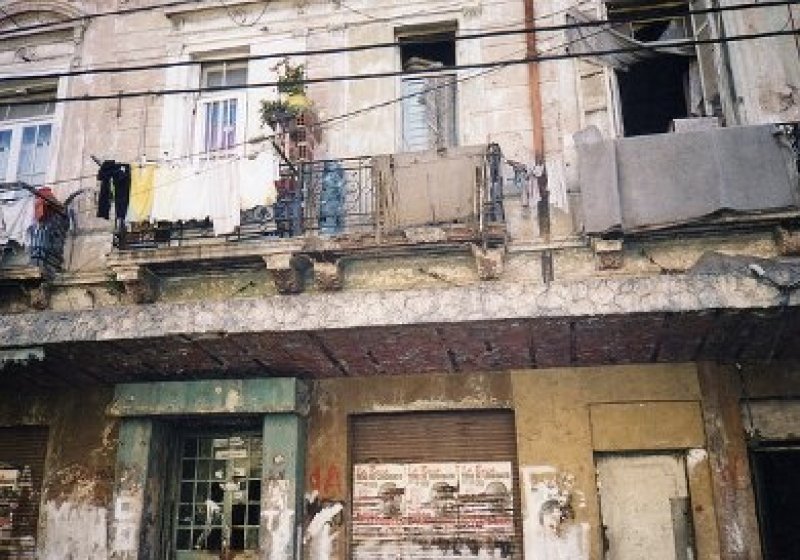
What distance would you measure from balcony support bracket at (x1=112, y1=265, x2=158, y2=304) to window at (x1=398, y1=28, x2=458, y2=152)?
3.70 m

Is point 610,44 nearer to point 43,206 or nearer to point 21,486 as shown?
point 43,206

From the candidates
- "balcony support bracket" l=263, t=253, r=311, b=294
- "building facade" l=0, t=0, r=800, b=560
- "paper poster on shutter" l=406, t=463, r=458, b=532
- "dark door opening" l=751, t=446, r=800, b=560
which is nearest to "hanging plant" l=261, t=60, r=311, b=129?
"building facade" l=0, t=0, r=800, b=560

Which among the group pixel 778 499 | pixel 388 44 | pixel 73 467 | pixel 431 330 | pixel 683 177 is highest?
pixel 388 44

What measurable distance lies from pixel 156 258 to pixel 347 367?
274 cm

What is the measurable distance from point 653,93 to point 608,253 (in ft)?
10.2

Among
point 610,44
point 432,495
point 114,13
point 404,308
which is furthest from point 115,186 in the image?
point 610,44

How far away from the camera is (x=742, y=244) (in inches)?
308

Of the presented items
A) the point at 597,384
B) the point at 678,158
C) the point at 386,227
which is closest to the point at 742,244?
the point at 678,158

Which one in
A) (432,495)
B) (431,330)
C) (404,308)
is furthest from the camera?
(432,495)

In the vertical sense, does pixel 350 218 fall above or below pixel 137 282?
above

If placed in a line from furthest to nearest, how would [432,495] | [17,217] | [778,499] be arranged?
[17,217]
[432,495]
[778,499]

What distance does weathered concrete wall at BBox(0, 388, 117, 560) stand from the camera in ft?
28.0

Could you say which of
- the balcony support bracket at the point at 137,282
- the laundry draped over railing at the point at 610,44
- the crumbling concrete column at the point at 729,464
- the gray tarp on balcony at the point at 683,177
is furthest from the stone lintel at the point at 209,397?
the laundry draped over railing at the point at 610,44

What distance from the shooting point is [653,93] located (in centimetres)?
977
